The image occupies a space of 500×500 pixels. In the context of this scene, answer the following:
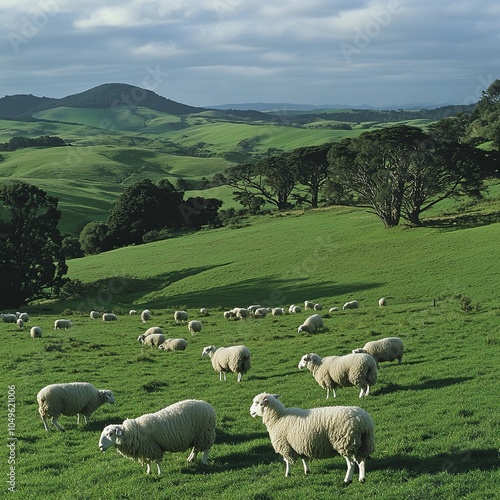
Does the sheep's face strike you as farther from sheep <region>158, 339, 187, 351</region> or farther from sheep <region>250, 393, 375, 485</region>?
sheep <region>158, 339, 187, 351</region>

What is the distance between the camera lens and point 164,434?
39.3 feet

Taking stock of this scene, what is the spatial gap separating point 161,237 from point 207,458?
75177mm

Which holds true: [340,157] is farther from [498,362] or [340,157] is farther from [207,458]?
[207,458]

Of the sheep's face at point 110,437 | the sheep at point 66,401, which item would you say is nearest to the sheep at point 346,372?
the sheep at point 66,401

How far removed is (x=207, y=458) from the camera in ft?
40.4

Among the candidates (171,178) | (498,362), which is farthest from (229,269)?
(171,178)

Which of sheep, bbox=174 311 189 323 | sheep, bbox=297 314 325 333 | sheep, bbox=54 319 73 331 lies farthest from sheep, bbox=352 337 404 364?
sheep, bbox=54 319 73 331

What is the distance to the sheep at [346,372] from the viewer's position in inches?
650

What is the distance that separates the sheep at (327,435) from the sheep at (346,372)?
16.9 feet

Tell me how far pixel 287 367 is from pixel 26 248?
39.5 metres

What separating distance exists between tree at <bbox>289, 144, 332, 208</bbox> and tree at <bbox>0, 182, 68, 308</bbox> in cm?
4320

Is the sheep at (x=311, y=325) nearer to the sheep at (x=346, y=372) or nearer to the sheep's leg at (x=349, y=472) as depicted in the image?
the sheep at (x=346, y=372)

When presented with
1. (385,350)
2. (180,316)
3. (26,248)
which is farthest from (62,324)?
(26,248)

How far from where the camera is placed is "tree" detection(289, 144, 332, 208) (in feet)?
292
